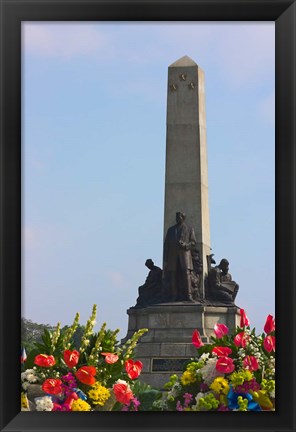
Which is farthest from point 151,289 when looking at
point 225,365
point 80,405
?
point 80,405

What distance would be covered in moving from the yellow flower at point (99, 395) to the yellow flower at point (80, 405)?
0.87 feet

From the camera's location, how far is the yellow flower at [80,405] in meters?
5.75

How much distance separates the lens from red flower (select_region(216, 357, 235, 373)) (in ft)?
21.6

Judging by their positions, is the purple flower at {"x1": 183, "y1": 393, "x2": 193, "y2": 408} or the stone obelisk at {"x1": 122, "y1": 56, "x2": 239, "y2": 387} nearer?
the purple flower at {"x1": 183, "y1": 393, "x2": 193, "y2": 408}

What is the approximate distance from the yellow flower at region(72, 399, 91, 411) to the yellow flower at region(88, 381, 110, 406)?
27 centimetres

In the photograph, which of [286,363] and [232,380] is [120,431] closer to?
[286,363]

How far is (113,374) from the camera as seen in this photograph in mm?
6457

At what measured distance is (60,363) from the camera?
635cm

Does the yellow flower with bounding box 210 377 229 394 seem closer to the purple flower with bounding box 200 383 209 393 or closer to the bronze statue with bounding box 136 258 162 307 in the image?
the purple flower with bounding box 200 383 209 393

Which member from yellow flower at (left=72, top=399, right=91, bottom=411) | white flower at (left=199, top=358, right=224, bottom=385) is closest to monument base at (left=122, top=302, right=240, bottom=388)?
white flower at (left=199, top=358, right=224, bottom=385)

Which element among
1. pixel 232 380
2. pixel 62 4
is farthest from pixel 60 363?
pixel 62 4

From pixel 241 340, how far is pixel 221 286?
48.7 ft

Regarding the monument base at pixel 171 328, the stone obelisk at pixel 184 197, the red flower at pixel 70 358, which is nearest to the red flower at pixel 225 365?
the red flower at pixel 70 358

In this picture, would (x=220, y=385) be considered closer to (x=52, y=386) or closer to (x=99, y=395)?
(x=99, y=395)
